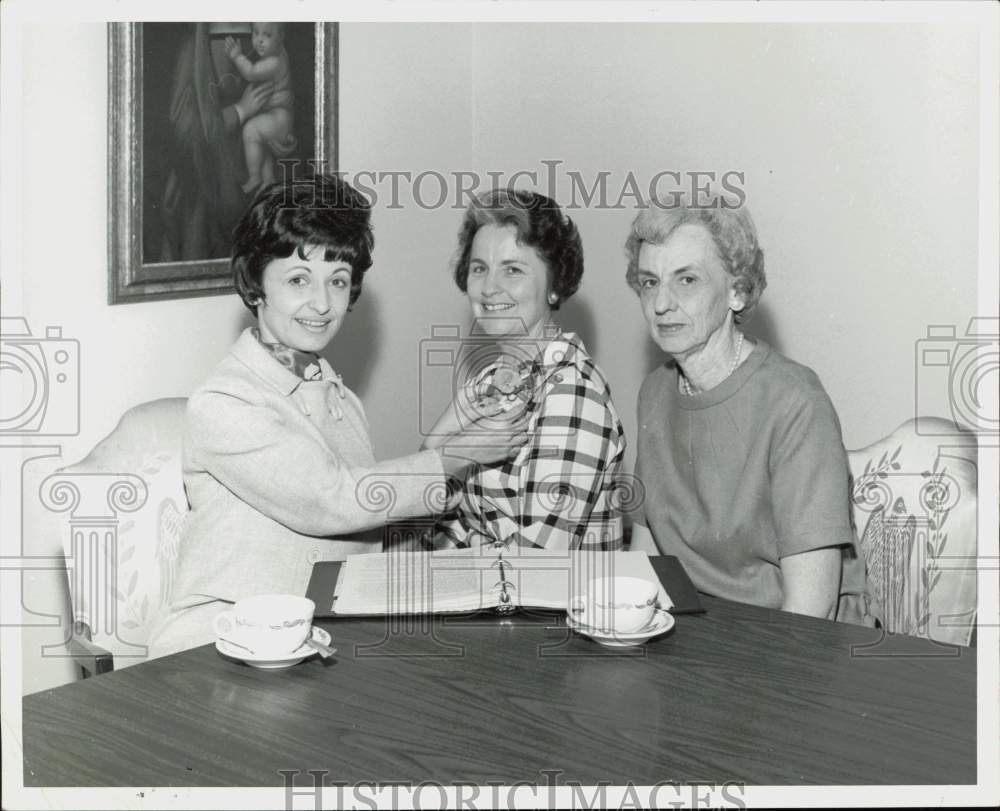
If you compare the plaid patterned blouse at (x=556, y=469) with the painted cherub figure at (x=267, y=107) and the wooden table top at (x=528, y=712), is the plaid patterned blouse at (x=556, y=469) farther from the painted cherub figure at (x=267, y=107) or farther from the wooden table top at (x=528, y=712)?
the painted cherub figure at (x=267, y=107)

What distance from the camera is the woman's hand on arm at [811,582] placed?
1.88 metres

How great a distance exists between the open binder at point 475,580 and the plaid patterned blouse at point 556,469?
0.41ft

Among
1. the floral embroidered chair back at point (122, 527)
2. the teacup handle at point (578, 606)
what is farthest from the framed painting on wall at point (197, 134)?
the teacup handle at point (578, 606)

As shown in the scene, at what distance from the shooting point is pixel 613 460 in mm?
2074

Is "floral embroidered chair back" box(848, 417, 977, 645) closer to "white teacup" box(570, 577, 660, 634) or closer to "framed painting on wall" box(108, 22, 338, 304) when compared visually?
"white teacup" box(570, 577, 660, 634)

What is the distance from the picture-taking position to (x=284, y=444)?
6.06 feet

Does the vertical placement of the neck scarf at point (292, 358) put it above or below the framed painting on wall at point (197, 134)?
below

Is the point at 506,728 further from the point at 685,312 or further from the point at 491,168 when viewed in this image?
the point at 491,168

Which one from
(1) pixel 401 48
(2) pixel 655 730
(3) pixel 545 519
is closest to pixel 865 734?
(2) pixel 655 730

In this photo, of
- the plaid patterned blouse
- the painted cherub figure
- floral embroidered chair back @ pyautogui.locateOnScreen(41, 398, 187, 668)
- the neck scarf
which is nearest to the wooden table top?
the plaid patterned blouse

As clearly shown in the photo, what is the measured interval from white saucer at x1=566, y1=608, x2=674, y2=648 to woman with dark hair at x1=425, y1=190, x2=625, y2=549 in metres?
0.43

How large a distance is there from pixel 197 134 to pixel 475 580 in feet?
3.83

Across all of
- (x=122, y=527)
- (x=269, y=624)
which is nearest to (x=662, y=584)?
(x=269, y=624)

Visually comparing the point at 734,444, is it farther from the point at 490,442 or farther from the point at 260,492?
the point at 260,492
